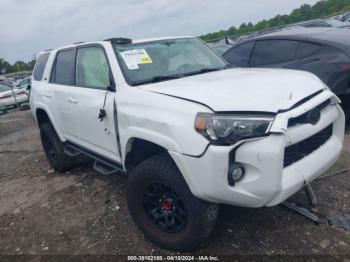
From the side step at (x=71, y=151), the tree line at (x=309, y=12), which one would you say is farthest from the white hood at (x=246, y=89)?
the tree line at (x=309, y=12)

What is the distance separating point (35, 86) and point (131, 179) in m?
3.01

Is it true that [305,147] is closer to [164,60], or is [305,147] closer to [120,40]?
[164,60]

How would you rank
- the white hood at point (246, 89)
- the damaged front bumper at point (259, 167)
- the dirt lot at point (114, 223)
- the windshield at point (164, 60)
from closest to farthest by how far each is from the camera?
the damaged front bumper at point (259, 167) < the white hood at point (246, 89) < the dirt lot at point (114, 223) < the windshield at point (164, 60)

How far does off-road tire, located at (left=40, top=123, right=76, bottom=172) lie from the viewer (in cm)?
512

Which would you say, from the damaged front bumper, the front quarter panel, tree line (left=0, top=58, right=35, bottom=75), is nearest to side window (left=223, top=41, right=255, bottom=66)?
the front quarter panel

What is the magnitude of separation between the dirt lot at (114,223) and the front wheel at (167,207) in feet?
0.65

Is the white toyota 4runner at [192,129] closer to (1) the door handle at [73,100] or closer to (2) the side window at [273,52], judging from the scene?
(1) the door handle at [73,100]

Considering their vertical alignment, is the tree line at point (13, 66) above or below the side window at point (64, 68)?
below

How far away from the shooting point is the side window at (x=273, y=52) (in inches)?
213

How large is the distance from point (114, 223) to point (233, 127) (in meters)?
1.88

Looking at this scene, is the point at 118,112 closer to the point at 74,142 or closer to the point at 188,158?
the point at 188,158

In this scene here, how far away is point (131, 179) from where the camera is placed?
120 inches

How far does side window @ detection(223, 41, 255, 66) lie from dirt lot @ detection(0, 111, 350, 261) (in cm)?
Answer: 205

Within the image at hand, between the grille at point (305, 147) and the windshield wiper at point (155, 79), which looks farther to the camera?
the windshield wiper at point (155, 79)
